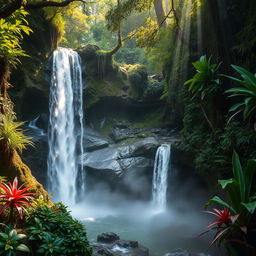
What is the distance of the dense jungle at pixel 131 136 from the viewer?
168 inches

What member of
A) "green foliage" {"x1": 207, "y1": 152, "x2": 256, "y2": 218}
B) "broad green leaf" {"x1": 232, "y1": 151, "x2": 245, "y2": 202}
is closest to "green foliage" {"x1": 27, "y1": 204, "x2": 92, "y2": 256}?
"green foliage" {"x1": 207, "y1": 152, "x2": 256, "y2": 218}

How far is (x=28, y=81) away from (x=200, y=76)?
975 centimetres

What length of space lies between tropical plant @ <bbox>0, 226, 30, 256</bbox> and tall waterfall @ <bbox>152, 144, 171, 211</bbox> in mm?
9333

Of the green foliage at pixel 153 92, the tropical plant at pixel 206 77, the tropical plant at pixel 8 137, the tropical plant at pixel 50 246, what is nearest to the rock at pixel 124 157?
the green foliage at pixel 153 92

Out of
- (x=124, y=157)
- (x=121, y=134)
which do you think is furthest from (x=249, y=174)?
(x=121, y=134)

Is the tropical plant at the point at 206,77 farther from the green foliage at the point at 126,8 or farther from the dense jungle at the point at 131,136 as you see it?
the green foliage at the point at 126,8

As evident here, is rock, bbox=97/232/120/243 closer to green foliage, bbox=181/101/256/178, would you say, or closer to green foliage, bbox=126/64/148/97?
green foliage, bbox=181/101/256/178

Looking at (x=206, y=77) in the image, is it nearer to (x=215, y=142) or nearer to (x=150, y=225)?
(x=215, y=142)

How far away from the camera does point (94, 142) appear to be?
14.3 m

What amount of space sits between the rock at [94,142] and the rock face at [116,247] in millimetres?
6766

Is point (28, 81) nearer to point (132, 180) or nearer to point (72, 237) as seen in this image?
point (132, 180)

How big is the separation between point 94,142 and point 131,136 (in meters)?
2.19

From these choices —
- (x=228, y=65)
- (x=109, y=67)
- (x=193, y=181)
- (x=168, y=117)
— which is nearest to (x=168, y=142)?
(x=193, y=181)

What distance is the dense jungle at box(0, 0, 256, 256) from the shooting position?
426 centimetres
